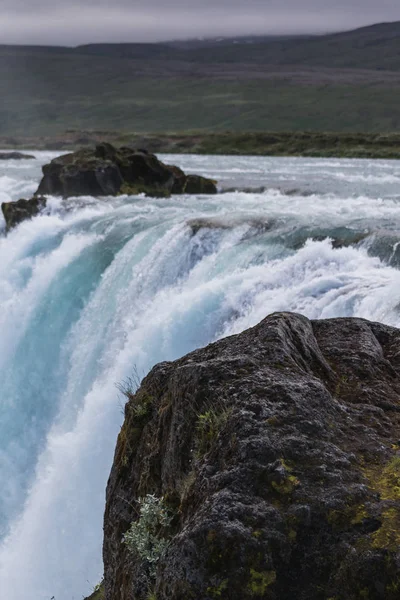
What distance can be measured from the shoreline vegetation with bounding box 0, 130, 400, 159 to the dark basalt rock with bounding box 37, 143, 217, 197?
31167 millimetres

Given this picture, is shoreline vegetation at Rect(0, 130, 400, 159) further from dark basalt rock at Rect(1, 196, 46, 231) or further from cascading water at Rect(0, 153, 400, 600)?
cascading water at Rect(0, 153, 400, 600)

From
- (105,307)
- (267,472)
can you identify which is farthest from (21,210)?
(267,472)

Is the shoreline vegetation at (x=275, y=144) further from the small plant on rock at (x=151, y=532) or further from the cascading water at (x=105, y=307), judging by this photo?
the small plant on rock at (x=151, y=532)

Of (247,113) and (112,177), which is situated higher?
(112,177)

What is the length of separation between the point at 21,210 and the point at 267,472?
27.9 meters

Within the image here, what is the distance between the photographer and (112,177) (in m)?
36.8

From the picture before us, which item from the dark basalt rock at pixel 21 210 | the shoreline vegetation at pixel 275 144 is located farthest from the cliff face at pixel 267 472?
the shoreline vegetation at pixel 275 144

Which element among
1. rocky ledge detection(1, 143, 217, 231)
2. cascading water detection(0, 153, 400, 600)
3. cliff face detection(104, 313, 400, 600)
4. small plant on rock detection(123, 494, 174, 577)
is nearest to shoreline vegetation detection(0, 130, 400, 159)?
rocky ledge detection(1, 143, 217, 231)

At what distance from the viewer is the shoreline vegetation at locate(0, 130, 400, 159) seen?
7181cm

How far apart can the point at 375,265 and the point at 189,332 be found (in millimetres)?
4439

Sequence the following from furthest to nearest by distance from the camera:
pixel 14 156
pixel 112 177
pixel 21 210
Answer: pixel 14 156 < pixel 112 177 < pixel 21 210

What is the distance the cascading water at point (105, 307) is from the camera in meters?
13.6

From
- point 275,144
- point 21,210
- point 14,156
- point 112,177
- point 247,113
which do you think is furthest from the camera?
point 247,113

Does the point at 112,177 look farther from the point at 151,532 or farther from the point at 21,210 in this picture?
the point at 151,532
